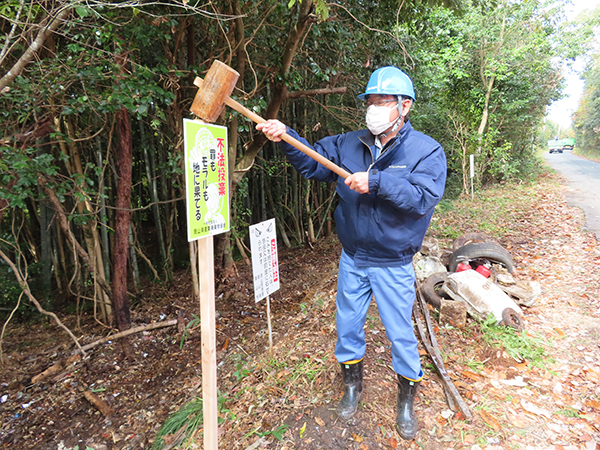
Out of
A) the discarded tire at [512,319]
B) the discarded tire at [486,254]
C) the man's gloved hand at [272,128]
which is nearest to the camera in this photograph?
the man's gloved hand at [272,128]

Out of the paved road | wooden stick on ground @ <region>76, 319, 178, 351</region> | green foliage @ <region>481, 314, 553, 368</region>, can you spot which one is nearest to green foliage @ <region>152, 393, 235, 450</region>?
wooden stick on ground @ <region>76, 319, 178, 351</region>

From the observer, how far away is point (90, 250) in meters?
4.41

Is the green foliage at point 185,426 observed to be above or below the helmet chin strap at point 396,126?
below

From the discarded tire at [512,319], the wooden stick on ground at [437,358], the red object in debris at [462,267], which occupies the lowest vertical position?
the wooden stick on ground at [437,358]

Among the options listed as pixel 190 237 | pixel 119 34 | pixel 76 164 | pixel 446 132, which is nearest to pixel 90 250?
pixel 76 164

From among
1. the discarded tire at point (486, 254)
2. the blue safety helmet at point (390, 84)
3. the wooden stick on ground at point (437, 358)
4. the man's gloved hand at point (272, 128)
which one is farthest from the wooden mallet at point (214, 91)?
the discarded tire at point (486, 254)

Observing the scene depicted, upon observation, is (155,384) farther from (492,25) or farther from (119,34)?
(492,25)

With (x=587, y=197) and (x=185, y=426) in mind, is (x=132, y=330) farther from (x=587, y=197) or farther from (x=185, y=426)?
(x=587, y=197)

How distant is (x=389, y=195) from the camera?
1711 millimetres

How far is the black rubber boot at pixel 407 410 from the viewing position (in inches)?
84.5

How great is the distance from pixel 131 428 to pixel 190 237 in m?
2.64

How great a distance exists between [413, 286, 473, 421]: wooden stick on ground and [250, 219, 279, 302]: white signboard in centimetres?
157

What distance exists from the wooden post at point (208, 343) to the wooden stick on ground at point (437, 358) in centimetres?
175

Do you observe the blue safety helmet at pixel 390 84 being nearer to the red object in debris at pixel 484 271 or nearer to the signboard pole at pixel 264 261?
the signboard pole at pixel 264 261
